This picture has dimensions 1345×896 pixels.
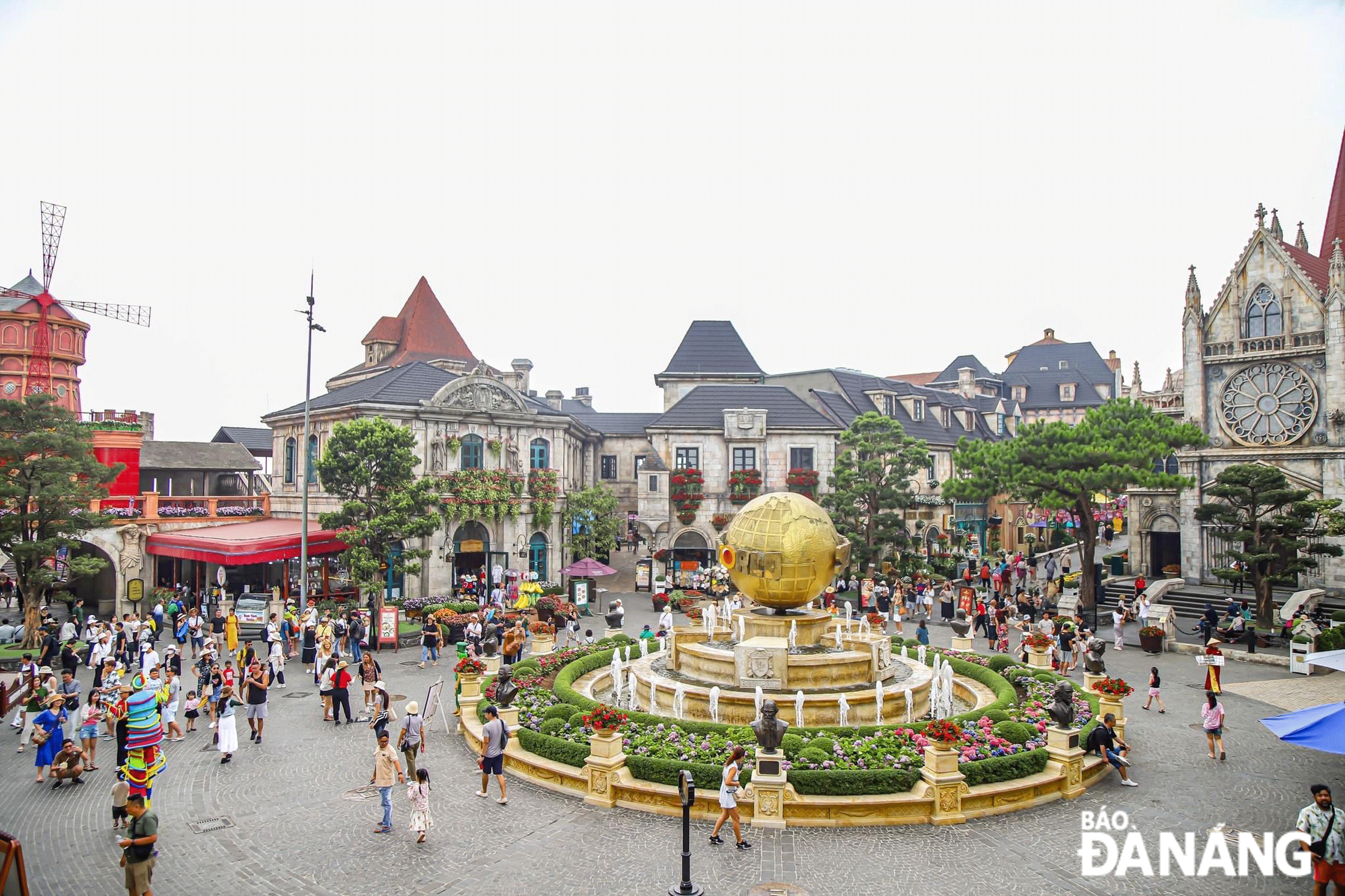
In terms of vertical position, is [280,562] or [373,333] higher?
[373,333]

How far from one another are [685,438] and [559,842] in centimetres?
3433

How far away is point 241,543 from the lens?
31.9 m

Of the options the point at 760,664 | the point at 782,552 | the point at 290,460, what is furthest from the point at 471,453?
the point at 760,664

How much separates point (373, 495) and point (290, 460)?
40.5 feet

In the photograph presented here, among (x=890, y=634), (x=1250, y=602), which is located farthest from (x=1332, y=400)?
(x=890, y=634)

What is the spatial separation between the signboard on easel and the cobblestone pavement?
36.6 ft

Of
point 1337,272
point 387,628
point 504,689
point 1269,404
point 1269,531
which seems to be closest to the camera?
point 504,689

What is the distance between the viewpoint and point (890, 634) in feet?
101

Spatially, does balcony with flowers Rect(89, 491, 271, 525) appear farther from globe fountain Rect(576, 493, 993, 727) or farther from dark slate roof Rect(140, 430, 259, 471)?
globe fountain Rect(576, 493, 993, 727)

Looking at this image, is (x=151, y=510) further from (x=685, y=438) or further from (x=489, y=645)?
(x=685, y=438)

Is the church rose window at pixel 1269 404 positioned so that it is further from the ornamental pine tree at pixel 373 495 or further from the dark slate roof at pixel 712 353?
the ornamental pine tree at pixel 373 495

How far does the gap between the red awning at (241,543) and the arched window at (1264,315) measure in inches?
1612

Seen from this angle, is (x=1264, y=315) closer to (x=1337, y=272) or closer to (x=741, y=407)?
(x=1337, y=272)

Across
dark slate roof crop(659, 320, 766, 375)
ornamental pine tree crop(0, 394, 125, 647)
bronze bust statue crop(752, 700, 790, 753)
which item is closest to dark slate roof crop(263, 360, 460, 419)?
ornamental pine tree crop(0, 394, 125, 647)
